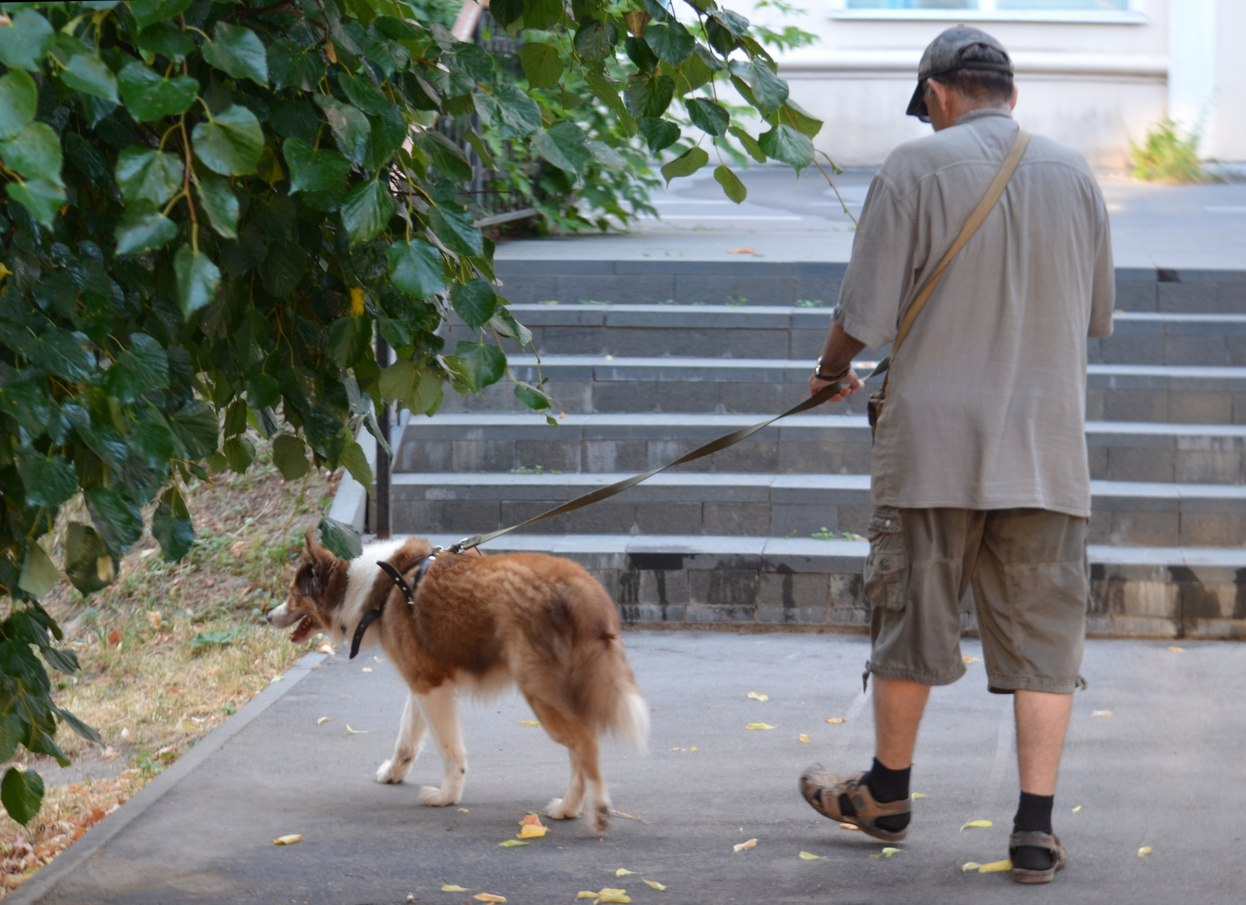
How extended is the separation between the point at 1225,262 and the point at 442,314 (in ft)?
25.9

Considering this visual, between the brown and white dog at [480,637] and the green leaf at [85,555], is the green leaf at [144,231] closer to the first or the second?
the green leaf at [85,555]

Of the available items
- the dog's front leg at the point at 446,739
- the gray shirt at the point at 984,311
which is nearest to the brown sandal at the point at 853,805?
→ the gray shirt at the point at 984,311

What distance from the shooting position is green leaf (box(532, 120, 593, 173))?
9.00ft

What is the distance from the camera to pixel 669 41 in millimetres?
3031

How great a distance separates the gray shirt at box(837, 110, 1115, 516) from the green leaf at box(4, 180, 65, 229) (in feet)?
8.84

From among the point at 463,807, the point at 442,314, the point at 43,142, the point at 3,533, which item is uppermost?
the point at 43,142

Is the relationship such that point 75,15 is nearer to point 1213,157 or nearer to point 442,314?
point 442,314

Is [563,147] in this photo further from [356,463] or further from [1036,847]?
[1036,847]

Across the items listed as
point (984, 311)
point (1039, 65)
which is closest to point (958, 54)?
point (984, 311)

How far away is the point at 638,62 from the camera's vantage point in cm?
313

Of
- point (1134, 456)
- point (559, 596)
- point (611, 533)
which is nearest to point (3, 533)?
point (559, 596)

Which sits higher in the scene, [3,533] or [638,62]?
[638,62]

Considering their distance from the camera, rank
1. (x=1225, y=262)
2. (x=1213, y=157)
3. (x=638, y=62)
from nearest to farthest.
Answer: (x=638, y=62)
(x=1225, y=262)
(x=1213, y=157)

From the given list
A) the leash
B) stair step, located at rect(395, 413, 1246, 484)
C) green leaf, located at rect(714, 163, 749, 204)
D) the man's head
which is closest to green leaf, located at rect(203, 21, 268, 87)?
green leaf, located at rect(714, 163, 749, 204)
